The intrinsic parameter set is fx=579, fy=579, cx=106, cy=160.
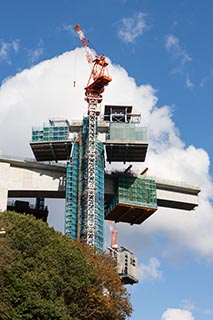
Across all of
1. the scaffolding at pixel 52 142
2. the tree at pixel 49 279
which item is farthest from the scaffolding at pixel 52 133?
the tree at pixel 49 279

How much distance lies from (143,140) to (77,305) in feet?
152

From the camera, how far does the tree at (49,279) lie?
156ft

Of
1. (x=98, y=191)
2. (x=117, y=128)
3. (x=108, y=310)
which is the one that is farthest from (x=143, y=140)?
(x=108, y=310)

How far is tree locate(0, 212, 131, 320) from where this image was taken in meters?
47.6

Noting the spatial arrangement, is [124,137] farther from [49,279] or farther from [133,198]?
[49,279]

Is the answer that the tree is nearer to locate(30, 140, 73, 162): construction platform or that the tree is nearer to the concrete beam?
the concrete beam

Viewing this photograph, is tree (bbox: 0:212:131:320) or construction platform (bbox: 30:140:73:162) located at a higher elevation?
construction platform (bbox: 30:140:73:162)

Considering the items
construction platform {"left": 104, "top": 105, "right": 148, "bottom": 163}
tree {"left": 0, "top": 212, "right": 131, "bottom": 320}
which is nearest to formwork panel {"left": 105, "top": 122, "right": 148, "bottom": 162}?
construction platform {"left": 104, "top": 105, "right": 148, "bottom": 163}

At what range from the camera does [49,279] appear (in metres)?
49.3

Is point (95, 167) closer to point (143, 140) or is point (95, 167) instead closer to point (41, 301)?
point (143, 140)

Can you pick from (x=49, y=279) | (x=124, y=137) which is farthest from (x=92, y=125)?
(x=49, y=279)

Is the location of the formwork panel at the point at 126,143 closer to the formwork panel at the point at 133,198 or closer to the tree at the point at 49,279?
the formwork panel at the point at 133,198

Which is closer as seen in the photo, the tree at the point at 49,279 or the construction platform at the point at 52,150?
the tree at the point at 49,279

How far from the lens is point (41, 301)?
47.8 metres
